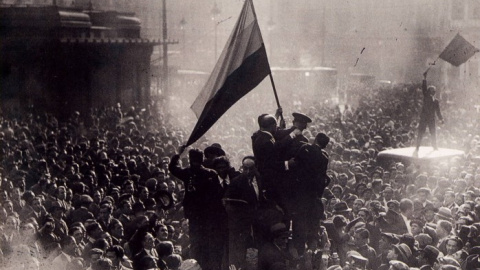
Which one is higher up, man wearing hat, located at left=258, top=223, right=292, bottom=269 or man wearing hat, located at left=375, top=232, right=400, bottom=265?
man wearing hat, located at left=258, top=223, right=292, bottom=269

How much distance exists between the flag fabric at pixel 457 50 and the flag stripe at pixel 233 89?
411 inches

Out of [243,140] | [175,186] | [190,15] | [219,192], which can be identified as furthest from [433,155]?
[190,15]

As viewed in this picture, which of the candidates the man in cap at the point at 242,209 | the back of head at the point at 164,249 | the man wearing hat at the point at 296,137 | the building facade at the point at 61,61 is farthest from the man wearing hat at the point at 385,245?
the building facade at the point at 61,61

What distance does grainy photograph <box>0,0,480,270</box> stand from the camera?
8.07 m

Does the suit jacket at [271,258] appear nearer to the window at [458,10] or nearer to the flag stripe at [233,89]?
the flag stripe at [233,89]

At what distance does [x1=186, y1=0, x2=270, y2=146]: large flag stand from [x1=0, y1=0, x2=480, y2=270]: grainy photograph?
2cm

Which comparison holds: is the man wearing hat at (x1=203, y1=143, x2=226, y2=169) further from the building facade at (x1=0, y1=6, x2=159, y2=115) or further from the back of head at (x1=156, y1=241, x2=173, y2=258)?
the building facade at (x1=0, y1=6, x2=159, y2=115)

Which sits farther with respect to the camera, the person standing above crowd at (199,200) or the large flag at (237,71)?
the large flag at (237,71)

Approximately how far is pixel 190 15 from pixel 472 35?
29147 millimetres

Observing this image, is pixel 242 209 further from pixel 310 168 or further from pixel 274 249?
pixel 310 168

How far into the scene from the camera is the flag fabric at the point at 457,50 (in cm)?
1814

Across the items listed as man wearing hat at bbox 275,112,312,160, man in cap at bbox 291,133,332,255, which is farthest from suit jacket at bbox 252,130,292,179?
man in cap at bbox 291,133,332,255

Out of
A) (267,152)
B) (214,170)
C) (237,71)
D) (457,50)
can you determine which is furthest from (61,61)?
(267,152)

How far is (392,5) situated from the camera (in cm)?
5969
